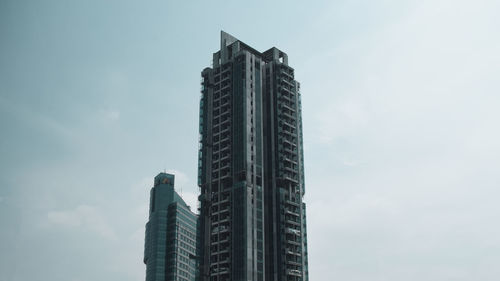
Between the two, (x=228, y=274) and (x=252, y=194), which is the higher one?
(x=252, y=194)

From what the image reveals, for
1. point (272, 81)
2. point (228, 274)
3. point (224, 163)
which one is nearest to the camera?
point (228, 274)

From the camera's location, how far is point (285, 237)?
166 metres

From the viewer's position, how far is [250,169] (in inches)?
6654

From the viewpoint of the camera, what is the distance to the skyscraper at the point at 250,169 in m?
162

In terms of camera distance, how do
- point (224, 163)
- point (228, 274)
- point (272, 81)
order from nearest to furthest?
1. point (228, 274)
2. point (224, 163)
3. point (272, 81)

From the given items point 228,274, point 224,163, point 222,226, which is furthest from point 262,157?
point 228,274

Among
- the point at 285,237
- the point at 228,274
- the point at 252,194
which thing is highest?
the point at 252,194

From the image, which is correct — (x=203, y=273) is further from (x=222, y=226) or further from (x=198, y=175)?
(x=198, y=175)

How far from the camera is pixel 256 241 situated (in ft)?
527

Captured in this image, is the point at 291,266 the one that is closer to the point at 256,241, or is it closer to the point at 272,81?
the point at 256,241

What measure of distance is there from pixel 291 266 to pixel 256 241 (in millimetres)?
13099

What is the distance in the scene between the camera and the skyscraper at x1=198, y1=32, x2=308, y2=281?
530ft

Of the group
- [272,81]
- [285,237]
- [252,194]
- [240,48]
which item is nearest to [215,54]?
[240,48]

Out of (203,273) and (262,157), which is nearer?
(203,273)
